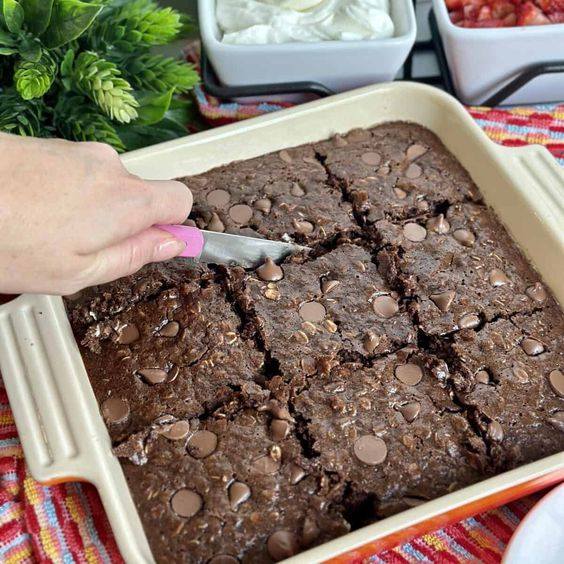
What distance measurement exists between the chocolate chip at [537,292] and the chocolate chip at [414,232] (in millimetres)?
261

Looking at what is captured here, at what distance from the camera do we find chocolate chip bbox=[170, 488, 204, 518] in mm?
1392

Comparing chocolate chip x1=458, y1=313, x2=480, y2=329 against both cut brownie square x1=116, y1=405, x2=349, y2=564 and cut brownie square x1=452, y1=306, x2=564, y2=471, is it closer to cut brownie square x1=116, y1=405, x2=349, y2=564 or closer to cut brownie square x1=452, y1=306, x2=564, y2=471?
cut brownie square x1=452, y1=306, x2=564, y2=471

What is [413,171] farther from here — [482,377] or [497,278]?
[482,377]

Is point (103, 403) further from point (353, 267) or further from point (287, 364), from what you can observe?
point (353, 267)

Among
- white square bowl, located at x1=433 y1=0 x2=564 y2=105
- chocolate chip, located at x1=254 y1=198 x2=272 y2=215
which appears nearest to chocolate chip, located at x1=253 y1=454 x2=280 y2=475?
chocolate chip, located at x1=254 y1=198 x2=272 y2=215

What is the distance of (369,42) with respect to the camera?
6.54ft

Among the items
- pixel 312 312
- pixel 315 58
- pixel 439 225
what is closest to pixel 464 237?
pixel 439 225

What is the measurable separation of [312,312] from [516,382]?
434 millimetres

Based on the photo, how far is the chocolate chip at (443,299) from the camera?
1.67 m

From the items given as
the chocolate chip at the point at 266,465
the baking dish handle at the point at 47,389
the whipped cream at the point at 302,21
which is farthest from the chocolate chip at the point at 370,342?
the whipped cream at the point at 302,21

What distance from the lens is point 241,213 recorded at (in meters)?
1.82

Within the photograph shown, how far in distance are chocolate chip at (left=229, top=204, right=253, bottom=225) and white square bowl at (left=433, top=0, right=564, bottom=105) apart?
0.72 meters

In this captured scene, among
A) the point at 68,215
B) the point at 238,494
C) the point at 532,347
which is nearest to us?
the point at 68,215

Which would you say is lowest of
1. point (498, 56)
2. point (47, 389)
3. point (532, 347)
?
point (47, 389)
